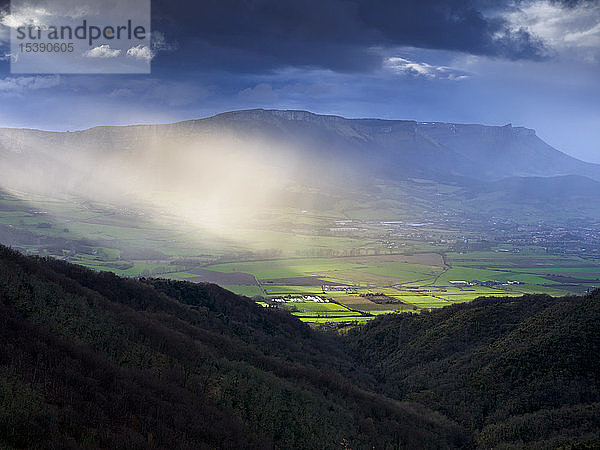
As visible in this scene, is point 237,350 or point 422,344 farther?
point 422,344

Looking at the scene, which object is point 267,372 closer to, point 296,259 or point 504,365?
point 504,365

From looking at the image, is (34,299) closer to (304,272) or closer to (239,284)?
Result: (239,284)

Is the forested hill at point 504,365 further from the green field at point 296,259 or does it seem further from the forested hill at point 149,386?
the green field at point 296,259

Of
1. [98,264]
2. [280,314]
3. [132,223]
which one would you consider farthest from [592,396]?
[132,223]

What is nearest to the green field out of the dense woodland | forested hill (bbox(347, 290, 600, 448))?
forested hill (bbox(347, 290, 600, 448))

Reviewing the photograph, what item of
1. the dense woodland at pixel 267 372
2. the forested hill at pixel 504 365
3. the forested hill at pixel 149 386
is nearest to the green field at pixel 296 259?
the forested hill at pixel 504 365

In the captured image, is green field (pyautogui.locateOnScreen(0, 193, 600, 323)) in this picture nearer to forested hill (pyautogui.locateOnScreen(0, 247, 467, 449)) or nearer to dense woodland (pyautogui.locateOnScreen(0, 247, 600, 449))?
dense woodland (pyautogui.locateOnScreen(0, 247, 600, 449))
